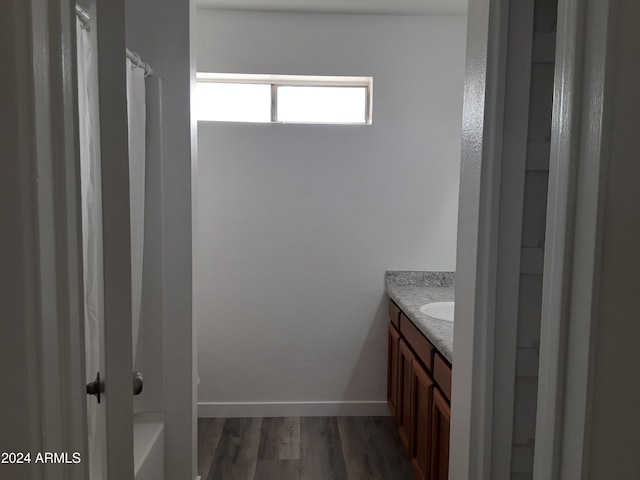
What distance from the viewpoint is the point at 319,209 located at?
3.01 m

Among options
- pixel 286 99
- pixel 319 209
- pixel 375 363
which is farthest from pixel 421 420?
pixel 286 99

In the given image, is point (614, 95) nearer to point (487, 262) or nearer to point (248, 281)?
point (487, 262)

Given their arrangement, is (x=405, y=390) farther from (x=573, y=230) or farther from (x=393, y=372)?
(x=573, y=230)

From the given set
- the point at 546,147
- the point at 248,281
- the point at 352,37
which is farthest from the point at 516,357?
the point at 352,37

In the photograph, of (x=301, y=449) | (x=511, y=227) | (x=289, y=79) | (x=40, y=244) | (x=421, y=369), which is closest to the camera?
(x=40, y=244)

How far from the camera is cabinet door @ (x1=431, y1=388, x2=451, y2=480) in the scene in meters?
1.80

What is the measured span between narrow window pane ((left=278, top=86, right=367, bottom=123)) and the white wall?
0.52 feet

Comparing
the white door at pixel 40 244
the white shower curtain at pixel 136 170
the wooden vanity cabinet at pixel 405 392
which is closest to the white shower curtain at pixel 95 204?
the white shower curtain at pixel 136 170

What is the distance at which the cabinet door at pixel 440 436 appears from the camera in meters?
1.80

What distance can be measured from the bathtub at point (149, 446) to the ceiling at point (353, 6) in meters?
2.33

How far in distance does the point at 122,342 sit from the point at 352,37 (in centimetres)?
252

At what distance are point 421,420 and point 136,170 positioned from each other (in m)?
1.72

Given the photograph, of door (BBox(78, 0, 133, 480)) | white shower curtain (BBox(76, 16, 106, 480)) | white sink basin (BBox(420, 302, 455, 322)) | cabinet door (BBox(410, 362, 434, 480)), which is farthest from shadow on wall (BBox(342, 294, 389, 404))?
door (BBox(78, 0, 133, 480))

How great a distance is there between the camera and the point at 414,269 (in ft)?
10.1
